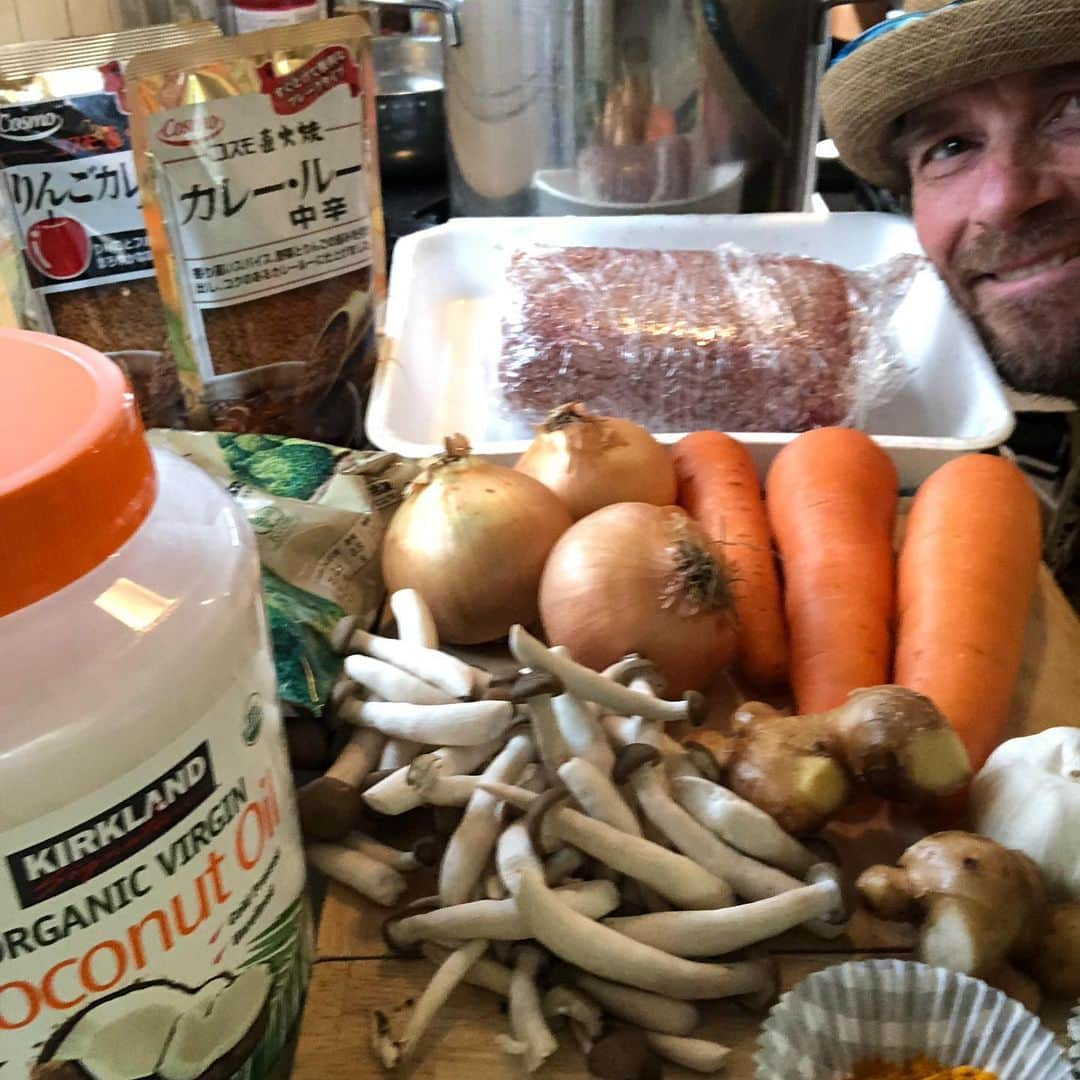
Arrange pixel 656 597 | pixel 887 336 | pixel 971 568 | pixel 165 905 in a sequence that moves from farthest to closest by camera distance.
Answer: pixel 887 336 → pixel 971 568 → pixel 656 597 → pixel 165 905

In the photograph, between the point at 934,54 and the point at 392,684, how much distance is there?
735mm

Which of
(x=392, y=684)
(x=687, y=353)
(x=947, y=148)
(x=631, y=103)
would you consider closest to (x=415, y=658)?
(x=392, y=684)

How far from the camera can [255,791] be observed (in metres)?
0.40

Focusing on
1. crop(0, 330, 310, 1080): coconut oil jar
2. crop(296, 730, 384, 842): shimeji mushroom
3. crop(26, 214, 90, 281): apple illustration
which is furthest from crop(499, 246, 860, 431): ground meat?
crop(0, 330, 310, 1080): coconut oil jar

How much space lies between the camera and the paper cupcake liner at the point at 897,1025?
45 centimetres

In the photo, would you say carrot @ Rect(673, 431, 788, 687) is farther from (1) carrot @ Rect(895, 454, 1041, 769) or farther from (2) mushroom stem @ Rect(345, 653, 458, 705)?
(2) mushroom stem @ Rect(345, 653, 458, 705)

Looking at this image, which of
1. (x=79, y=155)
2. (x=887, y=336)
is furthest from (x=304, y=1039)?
(x=887, y=336)

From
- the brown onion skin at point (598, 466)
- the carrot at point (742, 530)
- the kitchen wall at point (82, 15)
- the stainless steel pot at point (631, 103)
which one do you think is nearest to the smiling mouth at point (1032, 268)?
the stainless steel pot at point (631, 103)

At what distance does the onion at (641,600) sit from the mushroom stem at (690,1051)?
205 mm

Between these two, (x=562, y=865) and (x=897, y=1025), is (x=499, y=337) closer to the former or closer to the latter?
(x=562, y=865)

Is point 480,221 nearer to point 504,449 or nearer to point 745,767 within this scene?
point 504,449

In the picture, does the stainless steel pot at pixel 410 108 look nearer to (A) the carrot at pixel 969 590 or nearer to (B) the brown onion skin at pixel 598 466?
(B) the brown onion skin at pixel 598 466

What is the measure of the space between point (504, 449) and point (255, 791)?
0.44 metres

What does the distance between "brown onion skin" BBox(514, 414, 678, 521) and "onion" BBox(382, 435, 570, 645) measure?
3 cm
